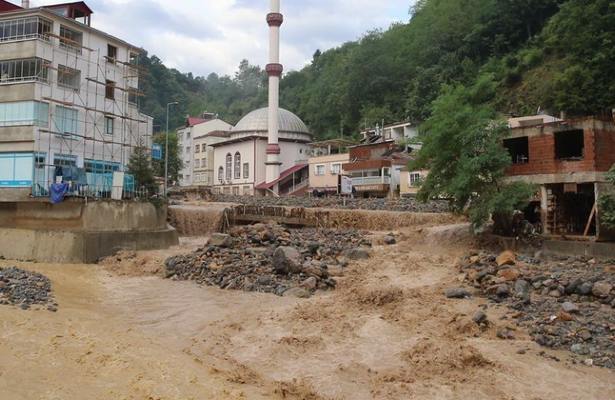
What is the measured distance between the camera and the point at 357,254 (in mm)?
26078

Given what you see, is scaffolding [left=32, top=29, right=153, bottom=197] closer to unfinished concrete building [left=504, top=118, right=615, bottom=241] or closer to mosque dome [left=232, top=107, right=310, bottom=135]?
unfinished concrete building [left=504, top=118, right=615, bottom=241]

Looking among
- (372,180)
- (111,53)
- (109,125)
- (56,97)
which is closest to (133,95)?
(111,53)

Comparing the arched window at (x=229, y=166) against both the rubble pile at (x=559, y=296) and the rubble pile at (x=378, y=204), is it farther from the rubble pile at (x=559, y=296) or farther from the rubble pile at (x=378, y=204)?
the rubble pile at (x=559, y=296)

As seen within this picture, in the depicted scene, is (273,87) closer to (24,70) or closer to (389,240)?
(24,70)

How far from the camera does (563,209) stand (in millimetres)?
25219

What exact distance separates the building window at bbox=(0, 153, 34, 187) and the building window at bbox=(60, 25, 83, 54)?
7.99 meters

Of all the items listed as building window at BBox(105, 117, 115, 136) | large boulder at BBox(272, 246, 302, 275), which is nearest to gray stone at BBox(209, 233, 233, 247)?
large boulder at BBox(272, 246, 302, 275)

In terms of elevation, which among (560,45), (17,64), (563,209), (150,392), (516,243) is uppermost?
(560,45)

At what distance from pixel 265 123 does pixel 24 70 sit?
47.7 meters

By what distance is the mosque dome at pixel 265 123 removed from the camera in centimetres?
7775

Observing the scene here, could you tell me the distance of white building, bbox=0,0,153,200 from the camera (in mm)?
32000

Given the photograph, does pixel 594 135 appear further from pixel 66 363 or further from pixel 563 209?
pixel 66 363

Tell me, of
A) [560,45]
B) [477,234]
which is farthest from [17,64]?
[560,45]

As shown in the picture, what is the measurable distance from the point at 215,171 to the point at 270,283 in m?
63.9
